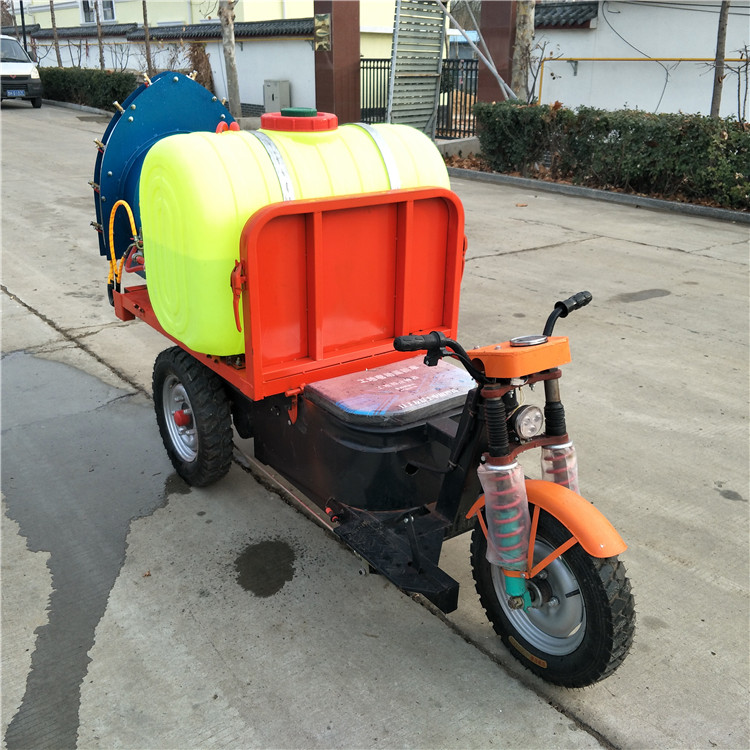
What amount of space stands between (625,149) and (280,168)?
31.1 ft

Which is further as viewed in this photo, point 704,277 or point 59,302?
point 704,277

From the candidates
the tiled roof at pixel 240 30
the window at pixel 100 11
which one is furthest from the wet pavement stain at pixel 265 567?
the window at pixel 100 11

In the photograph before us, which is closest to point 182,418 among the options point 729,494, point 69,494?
point 69,494

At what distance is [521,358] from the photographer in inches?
95.9

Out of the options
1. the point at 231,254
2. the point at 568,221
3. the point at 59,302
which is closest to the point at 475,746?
→ the point at 231,254

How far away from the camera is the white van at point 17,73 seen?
66.7 feet

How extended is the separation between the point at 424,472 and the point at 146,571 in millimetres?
1292

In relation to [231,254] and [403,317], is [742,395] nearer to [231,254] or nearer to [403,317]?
[403,317]

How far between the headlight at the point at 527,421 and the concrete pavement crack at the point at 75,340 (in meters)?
3.13

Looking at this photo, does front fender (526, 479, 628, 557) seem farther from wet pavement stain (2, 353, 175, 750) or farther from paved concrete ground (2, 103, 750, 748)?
wet pavement stain (2, 353, 175, 750)

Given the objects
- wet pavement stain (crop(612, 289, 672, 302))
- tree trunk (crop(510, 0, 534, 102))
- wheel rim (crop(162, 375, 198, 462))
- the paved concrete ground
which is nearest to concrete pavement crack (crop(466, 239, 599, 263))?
wet pavement stain (crop(612, 289, 672, 302))

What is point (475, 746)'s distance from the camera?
250cm

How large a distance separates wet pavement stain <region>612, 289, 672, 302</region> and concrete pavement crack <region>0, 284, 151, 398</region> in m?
4.12

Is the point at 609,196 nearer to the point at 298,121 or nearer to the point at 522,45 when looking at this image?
the point at 522,45
